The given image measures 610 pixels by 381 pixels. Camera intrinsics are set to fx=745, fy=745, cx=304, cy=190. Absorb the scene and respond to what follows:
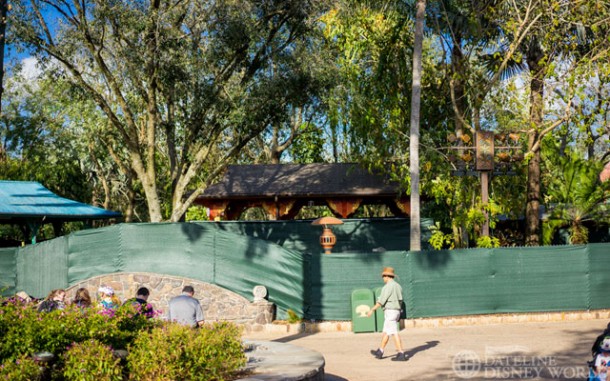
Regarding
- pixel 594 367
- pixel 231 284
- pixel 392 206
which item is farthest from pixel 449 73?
pixel 594 367

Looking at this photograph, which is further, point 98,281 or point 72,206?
point 72,206

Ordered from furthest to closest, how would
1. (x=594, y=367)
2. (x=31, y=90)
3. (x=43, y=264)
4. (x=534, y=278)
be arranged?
(x=31, y=90)
(x=43, y=264)
(x=534, y=278)
(x=594, y=367)

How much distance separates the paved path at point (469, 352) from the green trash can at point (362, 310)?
0.32 meters

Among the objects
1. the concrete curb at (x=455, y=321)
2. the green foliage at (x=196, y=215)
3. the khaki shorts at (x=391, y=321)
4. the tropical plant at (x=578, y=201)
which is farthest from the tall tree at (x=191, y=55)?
the green foliage at (x=196, y=215)

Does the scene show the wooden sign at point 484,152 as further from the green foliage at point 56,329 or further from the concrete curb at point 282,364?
the green foliage at point 56,329

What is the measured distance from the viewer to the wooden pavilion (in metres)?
29.3

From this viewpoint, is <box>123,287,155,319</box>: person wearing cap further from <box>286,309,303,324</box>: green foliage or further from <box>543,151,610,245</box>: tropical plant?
<box>543,151,610,245</box>: tropical plant

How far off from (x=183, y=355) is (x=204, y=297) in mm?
11004

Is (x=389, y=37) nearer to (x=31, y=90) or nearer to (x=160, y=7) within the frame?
(x=160, y=7)

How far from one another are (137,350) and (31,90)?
41.5m

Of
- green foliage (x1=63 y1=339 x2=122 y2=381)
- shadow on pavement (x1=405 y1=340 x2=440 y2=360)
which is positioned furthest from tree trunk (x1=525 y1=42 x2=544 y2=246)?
green foliage (x1=63 y1=339 x2=122 y2=381)

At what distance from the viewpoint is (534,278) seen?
20156mm

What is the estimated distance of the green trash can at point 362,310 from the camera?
61.6 ft

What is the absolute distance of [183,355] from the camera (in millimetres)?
9438
